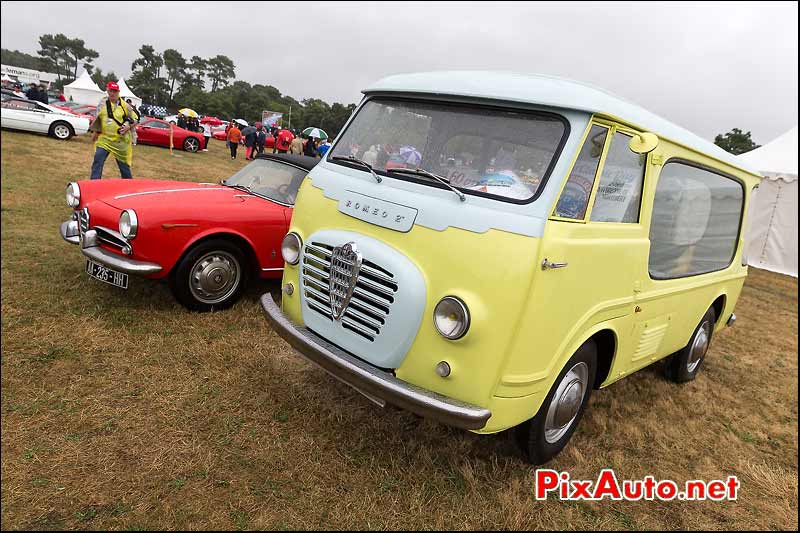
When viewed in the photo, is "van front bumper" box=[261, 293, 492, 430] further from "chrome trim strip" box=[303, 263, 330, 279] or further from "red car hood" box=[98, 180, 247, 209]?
"red car hood" box=[98, 180, 247, 209]

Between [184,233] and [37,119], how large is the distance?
1500 cm

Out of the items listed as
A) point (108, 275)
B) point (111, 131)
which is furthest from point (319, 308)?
point (111, 131)

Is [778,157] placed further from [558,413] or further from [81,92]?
[81,92]

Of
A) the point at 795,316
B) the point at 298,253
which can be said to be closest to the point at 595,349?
the point at 298,253

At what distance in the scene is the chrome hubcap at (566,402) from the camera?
2.99 meters

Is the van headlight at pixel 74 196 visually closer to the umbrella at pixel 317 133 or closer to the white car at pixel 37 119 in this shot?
the umbrella at pixel 317 133

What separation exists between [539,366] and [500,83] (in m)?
1.57

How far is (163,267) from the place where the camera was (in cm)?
411

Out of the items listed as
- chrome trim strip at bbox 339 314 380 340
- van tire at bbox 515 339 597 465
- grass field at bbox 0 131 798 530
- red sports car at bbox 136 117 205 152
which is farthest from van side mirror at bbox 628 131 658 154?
red sports car at bbox 136 117 205 152

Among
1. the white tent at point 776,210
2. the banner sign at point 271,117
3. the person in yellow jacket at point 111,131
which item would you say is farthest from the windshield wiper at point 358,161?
the banner sign at point 271,117

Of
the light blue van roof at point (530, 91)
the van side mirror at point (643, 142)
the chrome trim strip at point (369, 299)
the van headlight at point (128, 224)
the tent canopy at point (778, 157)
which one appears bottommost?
the van headlight at point (128, 224)

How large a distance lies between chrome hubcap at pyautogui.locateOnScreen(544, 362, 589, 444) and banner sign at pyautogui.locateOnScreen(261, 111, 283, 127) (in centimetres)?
2516

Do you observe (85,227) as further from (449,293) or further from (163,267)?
(449,293)

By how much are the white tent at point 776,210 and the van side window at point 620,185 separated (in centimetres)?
1198
